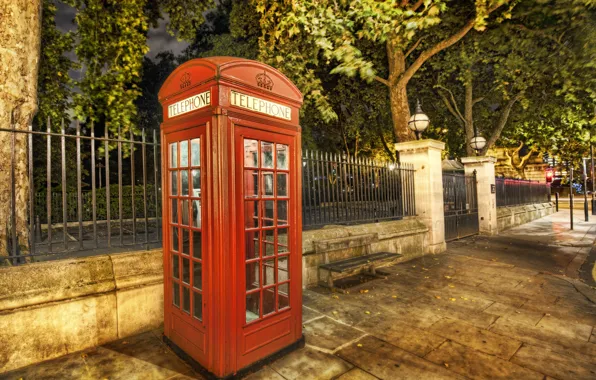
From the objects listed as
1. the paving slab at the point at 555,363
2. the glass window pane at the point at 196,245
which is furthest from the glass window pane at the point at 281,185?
the paving slab at the point at 555,363

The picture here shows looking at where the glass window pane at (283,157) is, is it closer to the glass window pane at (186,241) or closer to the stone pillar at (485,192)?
the glass window pane at (186,241)

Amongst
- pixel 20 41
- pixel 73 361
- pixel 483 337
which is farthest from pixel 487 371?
pixel 20 41

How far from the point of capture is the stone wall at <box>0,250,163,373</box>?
289cm

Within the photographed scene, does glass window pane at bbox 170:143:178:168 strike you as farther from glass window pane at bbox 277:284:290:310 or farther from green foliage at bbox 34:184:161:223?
green foliage at bbox 34:184:161:223

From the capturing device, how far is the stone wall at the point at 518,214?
13.3 m

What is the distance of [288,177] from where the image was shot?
10.5ft

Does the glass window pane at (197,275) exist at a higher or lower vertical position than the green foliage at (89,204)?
lower

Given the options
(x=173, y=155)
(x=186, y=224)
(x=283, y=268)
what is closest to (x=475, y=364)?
(x=283, y=268)

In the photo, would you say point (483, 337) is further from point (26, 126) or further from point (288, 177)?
point (26, 126)

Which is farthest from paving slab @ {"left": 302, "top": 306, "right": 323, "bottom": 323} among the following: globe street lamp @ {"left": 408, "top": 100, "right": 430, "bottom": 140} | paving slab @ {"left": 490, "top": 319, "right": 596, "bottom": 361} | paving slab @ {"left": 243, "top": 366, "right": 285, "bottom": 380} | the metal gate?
the metal gate

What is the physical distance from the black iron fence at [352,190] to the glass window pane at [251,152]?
252 cm

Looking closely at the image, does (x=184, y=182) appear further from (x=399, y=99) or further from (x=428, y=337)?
(x=399, y=99)

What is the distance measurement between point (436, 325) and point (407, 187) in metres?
4.71

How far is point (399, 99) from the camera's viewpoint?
10.7 metres
